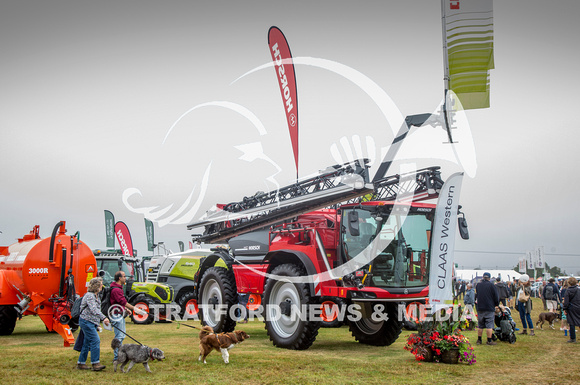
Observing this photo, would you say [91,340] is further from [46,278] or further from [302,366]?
[46,278]

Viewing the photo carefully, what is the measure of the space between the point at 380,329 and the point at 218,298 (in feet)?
14.1

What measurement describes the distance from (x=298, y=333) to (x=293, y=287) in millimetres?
909

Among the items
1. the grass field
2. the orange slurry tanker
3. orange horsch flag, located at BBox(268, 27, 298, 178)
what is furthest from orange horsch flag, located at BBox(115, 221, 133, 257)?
orange horsch flag, located at BBox(268, 27, 298, 178)

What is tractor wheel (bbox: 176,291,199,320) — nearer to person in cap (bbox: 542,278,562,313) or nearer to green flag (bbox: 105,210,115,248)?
person in cap (bbox: 542,278,562,313)

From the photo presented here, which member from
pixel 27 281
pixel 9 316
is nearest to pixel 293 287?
pixel 27 281

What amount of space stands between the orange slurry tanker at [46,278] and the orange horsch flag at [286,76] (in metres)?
6.13

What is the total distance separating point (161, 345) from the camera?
35.5ft

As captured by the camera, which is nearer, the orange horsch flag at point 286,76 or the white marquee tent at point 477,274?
the orange horsch flag at point 286,76

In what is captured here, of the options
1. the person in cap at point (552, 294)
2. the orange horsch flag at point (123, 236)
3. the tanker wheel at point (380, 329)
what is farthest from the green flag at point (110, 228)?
the person in cap at point (552, 294)

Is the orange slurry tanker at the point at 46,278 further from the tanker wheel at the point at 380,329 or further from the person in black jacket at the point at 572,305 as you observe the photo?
the person in black jacket at the point at 572,305

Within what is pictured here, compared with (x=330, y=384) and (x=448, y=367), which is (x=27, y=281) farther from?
(x=448, y=367)

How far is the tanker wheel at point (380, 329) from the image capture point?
10531mm

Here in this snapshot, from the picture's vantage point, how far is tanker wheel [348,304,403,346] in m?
10.5

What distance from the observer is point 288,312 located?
10.0 m
